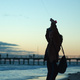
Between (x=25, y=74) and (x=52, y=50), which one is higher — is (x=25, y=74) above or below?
below

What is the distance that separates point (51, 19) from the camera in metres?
4.31

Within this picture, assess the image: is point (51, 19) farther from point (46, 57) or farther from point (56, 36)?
point (46, 57)

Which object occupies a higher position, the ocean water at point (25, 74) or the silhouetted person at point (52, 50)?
the silhouetted person at point (52, 50)

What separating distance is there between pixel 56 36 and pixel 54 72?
68 cm

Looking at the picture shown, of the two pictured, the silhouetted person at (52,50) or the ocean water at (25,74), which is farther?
the ocean water at (25,74)

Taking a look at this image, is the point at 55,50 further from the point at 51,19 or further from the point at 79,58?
the point at 79,58

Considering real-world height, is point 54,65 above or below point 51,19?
below

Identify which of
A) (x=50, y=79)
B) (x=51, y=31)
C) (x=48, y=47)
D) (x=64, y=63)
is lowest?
(x=50, y=79)

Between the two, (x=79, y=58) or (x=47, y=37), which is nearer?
(x=47, y=37)

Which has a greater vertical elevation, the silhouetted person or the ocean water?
the silhouetted person

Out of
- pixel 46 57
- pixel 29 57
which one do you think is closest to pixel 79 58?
pixel 29 57

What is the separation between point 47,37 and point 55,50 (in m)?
0.30

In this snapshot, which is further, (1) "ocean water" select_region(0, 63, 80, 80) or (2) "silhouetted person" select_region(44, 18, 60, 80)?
(1) "ocean water" select_region(0, 63, 80, 80)

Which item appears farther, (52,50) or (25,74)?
(25,74)
